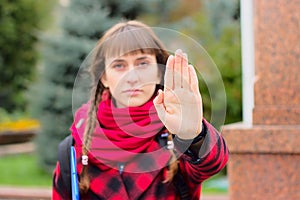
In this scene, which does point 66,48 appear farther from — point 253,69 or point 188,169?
point 188,169

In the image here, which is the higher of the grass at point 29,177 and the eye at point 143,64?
the eye at point 143,64

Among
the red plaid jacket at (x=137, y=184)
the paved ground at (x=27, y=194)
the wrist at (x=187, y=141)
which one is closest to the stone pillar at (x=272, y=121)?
the red plaid jacket at (x=137, y=184)

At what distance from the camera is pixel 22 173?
33.1 feet

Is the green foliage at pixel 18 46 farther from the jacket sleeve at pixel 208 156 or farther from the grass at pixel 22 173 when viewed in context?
the jacket sleeve at pixel 208 156

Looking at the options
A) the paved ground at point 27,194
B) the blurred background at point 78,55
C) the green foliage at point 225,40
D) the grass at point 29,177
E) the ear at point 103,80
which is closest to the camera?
the ear at point 103,80

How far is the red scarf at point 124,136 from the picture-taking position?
1.93m

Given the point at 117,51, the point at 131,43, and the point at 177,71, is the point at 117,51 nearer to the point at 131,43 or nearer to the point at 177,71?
the point at 131,43

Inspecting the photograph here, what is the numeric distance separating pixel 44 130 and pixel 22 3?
27.3 feet

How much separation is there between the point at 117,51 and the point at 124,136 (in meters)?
0.28

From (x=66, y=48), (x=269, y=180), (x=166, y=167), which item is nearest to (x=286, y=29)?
(x=269, y=180)

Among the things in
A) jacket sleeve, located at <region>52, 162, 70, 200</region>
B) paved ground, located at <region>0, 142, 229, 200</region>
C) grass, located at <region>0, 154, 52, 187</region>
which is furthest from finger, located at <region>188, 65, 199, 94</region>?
grass, located at <region>0, 154, 52, 187</region>

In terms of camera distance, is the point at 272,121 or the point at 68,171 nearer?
the point at 68,171

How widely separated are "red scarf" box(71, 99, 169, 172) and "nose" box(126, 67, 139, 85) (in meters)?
0.08

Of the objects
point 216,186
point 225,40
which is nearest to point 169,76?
point 216,186
